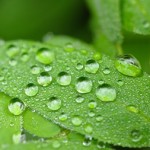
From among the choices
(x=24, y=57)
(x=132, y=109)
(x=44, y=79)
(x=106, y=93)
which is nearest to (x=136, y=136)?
(x=132, y=109)

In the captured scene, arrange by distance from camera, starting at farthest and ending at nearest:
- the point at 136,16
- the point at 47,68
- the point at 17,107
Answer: the point at 136,16, the point at 47,68, the point at 17,107

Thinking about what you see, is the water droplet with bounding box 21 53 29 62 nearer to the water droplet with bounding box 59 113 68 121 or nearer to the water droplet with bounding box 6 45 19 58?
the water droplet with bounding box 6 45 19 58

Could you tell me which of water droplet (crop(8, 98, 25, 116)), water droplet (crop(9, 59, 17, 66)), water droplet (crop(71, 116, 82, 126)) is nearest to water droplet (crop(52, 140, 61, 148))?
water droplet (crop(71, 116, 82, 126))

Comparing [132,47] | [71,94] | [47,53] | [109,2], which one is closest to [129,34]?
[132,47]

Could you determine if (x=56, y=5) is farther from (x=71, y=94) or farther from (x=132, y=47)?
(x=71, y=94)

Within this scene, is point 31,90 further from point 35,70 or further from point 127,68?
point 127,68

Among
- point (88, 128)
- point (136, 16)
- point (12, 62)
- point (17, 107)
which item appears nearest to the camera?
point (88, 128)
